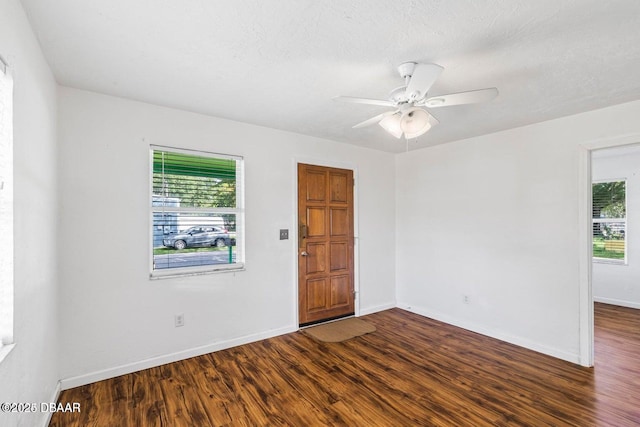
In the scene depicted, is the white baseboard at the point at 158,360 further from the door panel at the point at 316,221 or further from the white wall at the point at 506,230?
the white wall at the point at 506,230

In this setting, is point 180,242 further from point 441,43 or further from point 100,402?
point 441,43

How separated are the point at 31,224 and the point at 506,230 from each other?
4276 mm

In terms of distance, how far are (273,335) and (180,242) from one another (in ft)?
5.08

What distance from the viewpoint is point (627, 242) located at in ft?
15.4

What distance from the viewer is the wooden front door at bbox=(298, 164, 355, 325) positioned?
384 cm

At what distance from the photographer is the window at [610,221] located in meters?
4.77

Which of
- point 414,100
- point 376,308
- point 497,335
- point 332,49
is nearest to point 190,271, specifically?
point 332,49

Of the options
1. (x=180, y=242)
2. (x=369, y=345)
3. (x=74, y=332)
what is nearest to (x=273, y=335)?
(x=369, y=345)

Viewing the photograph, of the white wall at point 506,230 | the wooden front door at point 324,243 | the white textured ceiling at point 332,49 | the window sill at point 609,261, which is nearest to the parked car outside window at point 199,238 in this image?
the wooden front door at point 324,243

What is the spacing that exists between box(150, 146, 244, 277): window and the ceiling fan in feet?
5.83

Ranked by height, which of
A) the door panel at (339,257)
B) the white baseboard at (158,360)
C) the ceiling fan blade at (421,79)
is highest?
the ceiling fan blade at (421,79)

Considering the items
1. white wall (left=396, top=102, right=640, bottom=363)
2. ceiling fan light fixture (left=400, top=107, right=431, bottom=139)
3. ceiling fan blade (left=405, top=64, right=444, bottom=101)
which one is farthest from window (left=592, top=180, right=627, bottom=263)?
ceiling fan blade (left=405, top=64, right=444, bottom=101)

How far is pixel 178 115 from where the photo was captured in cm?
296

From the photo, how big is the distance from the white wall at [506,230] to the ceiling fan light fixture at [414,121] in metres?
1.98
